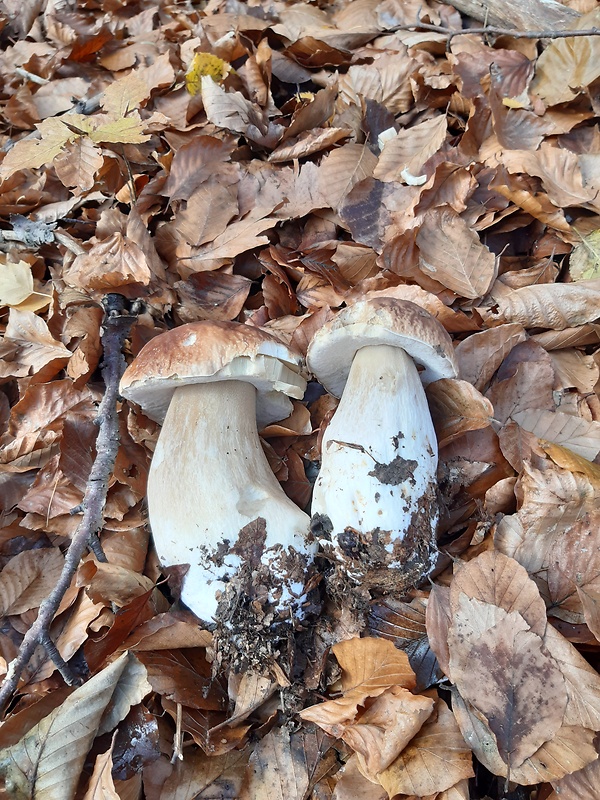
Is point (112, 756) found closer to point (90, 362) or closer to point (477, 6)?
point (90, 362)

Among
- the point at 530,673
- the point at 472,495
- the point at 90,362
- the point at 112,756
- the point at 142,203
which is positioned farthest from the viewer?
the point at 142,203

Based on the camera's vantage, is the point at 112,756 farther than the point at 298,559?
No

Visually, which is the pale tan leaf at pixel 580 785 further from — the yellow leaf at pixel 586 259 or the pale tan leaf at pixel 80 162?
the pale tan leaf at pixel 80 162

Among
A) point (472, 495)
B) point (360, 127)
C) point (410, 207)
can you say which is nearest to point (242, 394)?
point (472, 495)

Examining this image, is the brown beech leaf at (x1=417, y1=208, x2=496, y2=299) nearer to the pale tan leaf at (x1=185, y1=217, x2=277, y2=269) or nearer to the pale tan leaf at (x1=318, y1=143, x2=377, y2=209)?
the pale tan leaf at (x1=318, y1=143, x2=377, y2=209)

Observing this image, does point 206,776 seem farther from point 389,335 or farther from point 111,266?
point 111,266

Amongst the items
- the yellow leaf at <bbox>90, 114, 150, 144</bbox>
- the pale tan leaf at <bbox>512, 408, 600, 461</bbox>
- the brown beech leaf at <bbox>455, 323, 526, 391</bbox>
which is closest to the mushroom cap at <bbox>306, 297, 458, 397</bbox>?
the brown beech leaf at <bbox>455, 323, 526, 391</bbox>

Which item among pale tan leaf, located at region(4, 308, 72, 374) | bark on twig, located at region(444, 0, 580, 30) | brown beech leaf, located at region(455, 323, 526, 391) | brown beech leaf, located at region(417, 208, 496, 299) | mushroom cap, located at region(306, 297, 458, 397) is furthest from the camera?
bark on twig, located at region(444, 0, 580, 30)
